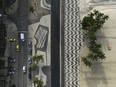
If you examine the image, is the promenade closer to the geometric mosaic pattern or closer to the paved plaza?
the geometric mosaic pattern

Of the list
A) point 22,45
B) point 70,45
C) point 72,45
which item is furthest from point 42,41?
point 72,45

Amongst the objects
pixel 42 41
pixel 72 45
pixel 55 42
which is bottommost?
pixel 72 45

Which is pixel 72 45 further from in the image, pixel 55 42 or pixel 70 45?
pixel 55 42

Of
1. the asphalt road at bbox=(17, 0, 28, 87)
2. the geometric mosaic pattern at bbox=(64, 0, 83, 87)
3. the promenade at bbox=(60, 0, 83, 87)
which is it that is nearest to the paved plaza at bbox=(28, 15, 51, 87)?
the asphalt road at bbox=(17, 0, 28, 87)

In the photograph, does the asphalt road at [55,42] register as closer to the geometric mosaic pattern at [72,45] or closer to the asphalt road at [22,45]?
the geometric mosaic pattern at [72,45]

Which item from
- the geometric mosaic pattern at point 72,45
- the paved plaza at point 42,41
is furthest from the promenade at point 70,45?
the paved plaza at point 42,41

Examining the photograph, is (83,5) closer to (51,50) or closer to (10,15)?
(51,50)

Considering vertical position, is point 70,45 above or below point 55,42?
below

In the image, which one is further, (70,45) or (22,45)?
(22,45)
